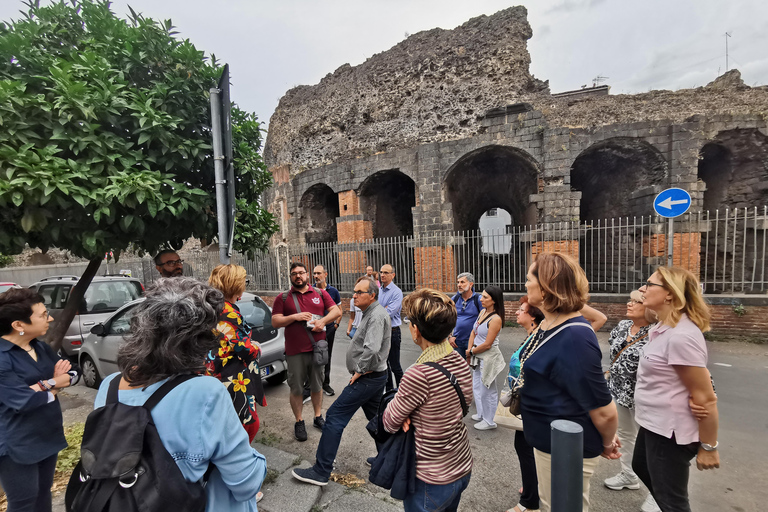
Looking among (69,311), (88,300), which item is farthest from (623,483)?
(88,300)

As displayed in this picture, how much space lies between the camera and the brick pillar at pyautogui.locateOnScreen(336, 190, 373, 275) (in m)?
11.9

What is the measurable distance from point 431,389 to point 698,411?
1.45 meters

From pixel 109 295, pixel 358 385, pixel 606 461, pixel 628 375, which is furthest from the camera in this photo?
pixel 109 295

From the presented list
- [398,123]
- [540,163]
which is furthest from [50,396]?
[398,123]

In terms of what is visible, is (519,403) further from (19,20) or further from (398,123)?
(398,123)

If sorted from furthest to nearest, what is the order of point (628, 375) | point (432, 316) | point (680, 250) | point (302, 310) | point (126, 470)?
point (680, 250), point (302, 310), point (628, 375), point (432, 316), point (126, 470)

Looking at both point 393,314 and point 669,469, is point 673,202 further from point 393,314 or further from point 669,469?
point 669,469

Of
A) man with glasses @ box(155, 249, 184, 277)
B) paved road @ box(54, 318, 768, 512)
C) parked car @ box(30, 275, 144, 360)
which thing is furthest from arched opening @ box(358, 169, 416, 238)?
man with glasses @ box(155, 249, 184, 277)

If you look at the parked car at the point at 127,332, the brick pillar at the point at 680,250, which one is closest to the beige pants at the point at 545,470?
the parked car at the point at 127,332

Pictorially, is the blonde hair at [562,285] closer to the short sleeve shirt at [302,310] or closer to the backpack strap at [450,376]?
the backpack strap at [450,376]

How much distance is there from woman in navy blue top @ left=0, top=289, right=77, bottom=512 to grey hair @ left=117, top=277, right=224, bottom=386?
147 centimetres

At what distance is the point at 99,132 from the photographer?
241 cm

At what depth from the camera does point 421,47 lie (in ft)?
38.9

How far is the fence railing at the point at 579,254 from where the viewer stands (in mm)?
8227
